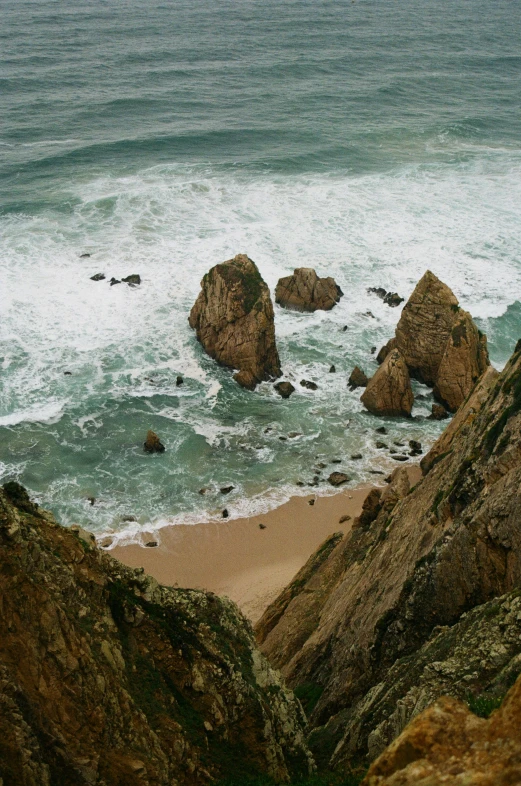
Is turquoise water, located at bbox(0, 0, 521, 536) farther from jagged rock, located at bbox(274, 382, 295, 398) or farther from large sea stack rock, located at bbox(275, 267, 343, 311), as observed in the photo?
large sea stack rock, located at bbox(275, 267, 343, 311)

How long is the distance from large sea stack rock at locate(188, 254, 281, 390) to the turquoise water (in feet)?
4.80

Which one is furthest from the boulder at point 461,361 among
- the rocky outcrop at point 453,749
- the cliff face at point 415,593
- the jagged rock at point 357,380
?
the rocky outcrop at point 453,749

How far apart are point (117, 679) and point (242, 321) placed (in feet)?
103

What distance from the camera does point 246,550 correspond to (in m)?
34.7

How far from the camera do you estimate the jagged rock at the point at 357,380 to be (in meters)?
45.4

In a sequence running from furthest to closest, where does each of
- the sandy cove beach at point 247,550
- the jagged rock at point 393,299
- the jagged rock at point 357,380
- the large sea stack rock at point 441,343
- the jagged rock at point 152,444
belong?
the jagged rock at point 393,299 → the jagged rock at point 357,380 → the large sea stack rock at point 441,343 → the jagged rock at point 152,444 → the sandy cove beach at point 247,550

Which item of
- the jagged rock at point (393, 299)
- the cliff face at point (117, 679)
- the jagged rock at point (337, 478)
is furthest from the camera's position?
the jagged rock at point (393, 299)

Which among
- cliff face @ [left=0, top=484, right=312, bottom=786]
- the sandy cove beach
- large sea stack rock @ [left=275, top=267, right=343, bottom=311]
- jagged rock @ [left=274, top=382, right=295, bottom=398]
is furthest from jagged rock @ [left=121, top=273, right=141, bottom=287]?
cliff face @ [left=0, top=484, right=312, bottom=786]

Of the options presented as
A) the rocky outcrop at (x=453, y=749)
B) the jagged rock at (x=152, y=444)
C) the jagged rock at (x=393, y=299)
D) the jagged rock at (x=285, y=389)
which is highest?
the rocky outcrop at (x=453, y=749)

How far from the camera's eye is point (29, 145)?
7525cm

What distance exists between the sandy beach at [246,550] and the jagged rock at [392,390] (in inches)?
301

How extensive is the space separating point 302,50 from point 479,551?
3933 inches

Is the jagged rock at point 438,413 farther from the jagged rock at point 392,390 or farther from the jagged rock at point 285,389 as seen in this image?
the jagged rock at point 285,389

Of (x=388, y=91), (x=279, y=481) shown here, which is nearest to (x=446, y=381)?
(x=279, y=481)
